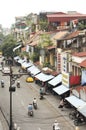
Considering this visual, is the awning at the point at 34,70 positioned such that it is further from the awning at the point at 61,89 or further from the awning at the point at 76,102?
the awning at the point at 76,102

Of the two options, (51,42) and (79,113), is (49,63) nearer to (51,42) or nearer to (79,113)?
(51,42)

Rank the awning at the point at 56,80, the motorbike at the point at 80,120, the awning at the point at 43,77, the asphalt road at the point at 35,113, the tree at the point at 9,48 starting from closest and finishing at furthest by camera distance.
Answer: the motorbike at the point at 80,120, the asphalt road at the point at 35,113, the awning at the point at 56,80, the awning at the point at 43,77, the tree at the point at 9,48

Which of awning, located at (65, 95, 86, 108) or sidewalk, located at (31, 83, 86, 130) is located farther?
awning, located at (65, 95, 86, 108)

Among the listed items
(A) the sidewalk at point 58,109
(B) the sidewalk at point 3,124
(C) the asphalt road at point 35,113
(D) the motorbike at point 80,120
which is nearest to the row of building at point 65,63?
(D) the motorbike at point 80,120

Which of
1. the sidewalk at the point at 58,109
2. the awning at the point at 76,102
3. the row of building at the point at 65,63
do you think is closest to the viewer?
the sidewalk at the point at 58,109

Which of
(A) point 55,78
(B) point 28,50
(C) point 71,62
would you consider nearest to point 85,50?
(C) point 71,62

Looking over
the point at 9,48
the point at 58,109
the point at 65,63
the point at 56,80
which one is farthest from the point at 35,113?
the point at 9,48

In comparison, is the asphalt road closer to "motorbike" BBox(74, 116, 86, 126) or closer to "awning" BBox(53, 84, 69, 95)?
"motorbike" BBox(74, 116, 86, 126)

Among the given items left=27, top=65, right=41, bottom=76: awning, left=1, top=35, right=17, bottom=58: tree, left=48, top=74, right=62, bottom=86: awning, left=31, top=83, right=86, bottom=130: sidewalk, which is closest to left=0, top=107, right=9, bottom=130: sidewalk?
left=31, top=83, right=86, bottom=130: sidewalk

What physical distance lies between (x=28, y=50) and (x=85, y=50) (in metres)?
33.5

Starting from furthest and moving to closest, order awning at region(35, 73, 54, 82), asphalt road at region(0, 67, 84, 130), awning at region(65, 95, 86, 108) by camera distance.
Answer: awning at region(35, 73, 54, 82) → awning at region(65, 95, 86, 108) → asphalt road at region(0, 67, 84, 130)

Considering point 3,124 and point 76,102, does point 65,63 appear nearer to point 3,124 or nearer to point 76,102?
point 76,102

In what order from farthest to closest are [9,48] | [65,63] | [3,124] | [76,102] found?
[9,48] < [65,63] < [76,102] < [3,124]

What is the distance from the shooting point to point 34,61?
72875 millimetres
